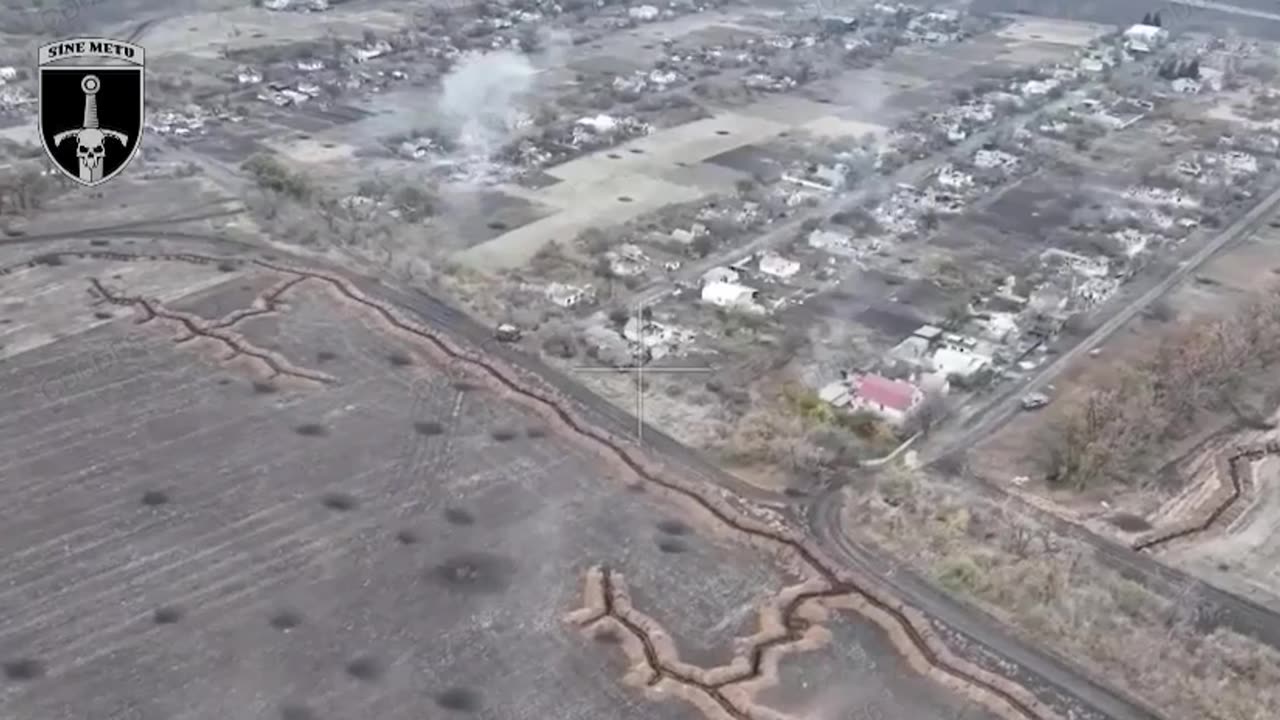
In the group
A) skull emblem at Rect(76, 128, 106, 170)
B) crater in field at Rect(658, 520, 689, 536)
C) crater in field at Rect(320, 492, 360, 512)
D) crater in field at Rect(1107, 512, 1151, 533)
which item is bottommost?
crater in field at Rect(1107, 512, 1151, 533)

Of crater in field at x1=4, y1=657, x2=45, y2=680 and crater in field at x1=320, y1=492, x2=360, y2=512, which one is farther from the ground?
crater in field at x1=320, y1=492, x2=360, y2=512

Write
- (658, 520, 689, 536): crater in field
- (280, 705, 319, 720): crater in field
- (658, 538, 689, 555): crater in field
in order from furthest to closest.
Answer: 1. (658, 520, 689, 536): crater in field
2. (658, 538, 689, 555): crater in field
3. (280, 705, 319, 720): crater in field

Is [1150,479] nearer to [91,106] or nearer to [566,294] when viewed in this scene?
[566,294]

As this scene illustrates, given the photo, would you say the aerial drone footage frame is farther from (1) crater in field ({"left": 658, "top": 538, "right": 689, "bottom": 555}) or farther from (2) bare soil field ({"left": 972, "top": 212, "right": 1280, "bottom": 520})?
(2) bare soil field ({"left": 972, "top": 212, "right": 1280, "bottom": 520})

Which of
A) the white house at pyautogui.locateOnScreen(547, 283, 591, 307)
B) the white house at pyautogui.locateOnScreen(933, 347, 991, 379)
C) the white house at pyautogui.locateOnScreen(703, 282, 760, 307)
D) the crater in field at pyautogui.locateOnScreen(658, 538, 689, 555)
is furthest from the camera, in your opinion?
the white house at pyautogui.locateOnScreen(703, 282, 760, 307)

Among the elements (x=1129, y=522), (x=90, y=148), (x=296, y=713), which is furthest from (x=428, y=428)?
(x=1129, y=522)

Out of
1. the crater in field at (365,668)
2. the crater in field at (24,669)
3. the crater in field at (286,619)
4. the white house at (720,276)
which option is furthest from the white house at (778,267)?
the crater in field at (24,669)

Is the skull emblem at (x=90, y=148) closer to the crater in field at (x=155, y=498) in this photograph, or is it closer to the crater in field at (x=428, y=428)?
the crater in field at (x=155, y=498)

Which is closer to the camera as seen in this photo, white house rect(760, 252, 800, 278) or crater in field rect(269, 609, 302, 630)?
crater in field rect(269, 609, 302, 630)

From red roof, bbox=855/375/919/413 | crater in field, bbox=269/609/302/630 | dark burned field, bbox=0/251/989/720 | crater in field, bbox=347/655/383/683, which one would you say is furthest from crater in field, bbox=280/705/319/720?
red roof, bbox=855/375/919/413
